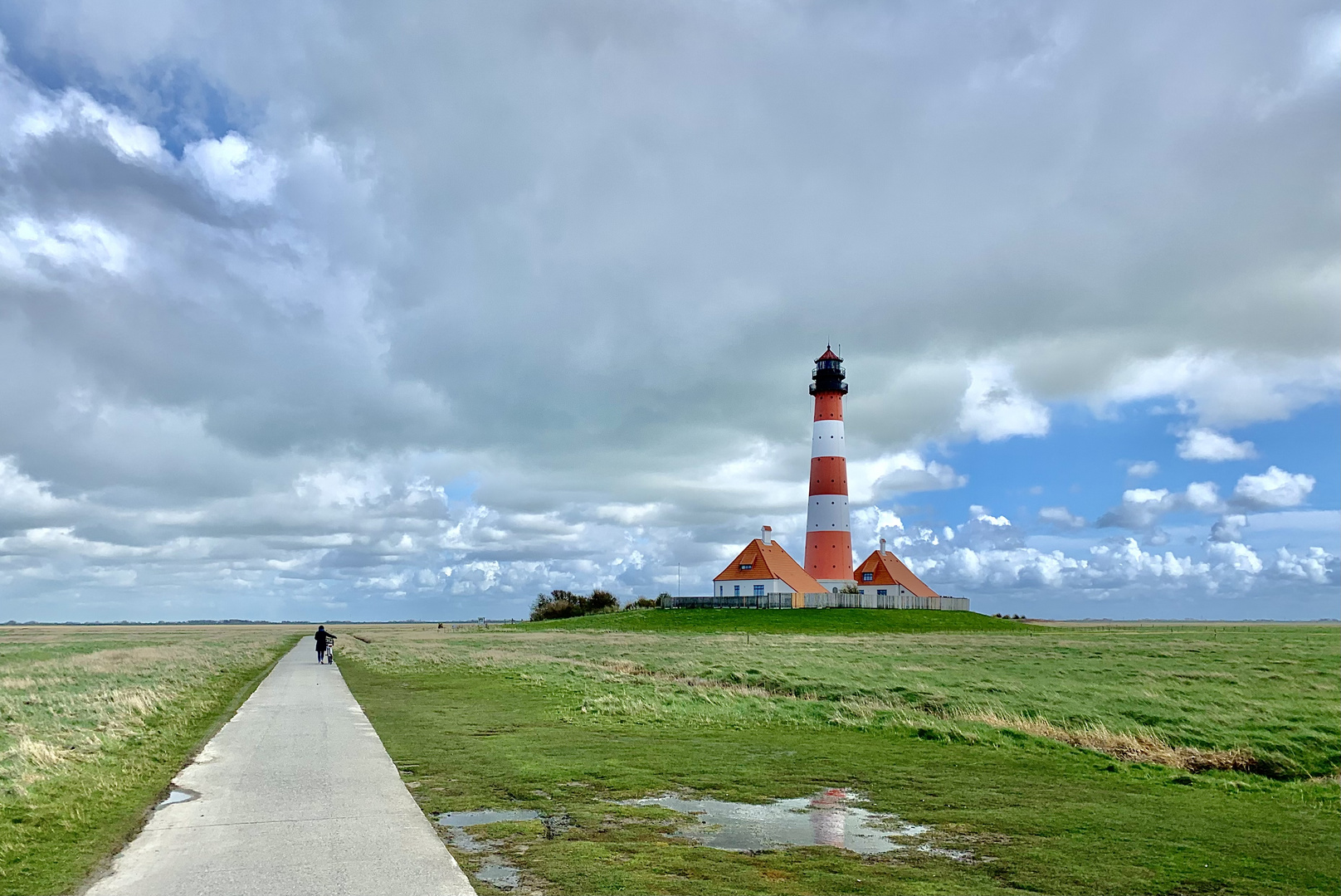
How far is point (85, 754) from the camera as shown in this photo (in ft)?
48.8

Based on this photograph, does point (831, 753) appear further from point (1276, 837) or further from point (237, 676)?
point (237, 676)

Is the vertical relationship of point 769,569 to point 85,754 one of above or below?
above

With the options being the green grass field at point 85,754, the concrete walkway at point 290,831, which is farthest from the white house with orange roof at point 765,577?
the concrete walkway at point 290,831

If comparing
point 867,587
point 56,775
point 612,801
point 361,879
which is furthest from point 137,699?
point 867,587

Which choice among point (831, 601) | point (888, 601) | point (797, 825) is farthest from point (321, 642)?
A: point (888, 601)

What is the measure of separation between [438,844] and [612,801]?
10.8ft

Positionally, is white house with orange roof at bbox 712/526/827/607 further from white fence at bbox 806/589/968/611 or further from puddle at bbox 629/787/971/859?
puddle at bbox 629/787/971/859

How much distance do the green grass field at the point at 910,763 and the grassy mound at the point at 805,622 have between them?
3481 cm

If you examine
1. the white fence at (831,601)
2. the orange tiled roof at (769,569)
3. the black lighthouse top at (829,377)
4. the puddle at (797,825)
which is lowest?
the puddle at (797,825)

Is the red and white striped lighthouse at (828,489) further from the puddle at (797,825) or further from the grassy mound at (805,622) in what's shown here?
the puddle at (797,825)

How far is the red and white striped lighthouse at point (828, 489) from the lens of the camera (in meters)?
77.6

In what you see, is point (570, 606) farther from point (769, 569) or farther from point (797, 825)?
point (797, 825)

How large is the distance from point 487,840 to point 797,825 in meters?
3.63

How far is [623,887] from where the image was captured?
8070 mm
